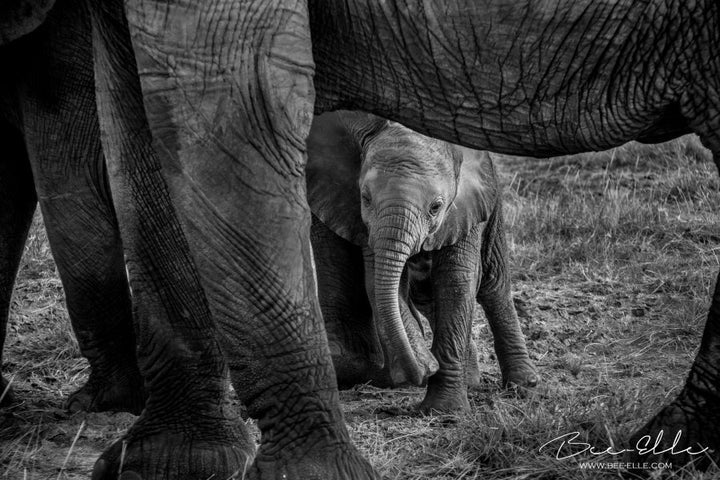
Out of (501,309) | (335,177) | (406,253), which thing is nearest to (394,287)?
(406,253)

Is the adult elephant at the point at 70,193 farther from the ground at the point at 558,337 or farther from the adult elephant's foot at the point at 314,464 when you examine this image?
the adult elephant's foot at the point at 314,464

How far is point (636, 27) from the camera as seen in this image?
2.88 meters

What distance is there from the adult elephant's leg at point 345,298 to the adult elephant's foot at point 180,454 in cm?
150

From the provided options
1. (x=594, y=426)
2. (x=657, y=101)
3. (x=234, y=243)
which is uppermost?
(x=657, y=101)

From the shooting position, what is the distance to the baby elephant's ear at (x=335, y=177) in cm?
483

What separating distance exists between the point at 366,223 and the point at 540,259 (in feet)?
5.78

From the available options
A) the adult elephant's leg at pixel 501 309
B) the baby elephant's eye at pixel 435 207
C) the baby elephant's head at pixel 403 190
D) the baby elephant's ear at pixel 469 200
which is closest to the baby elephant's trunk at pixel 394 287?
the baby elephant's head at pixel 403 190

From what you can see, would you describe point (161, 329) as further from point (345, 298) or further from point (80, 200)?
point (345, 298)

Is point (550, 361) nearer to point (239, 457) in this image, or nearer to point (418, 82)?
point (239, 457)

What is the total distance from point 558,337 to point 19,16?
272cm

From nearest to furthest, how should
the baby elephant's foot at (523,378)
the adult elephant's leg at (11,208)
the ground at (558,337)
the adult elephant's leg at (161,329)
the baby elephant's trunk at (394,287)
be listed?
the adult elephant's leg at (161,329) < the ground at (558,337) < the baby elephant's trunk at (394,287) < the adult elephant's leg at (11,208) < the baby elephant's foot at (523,378)

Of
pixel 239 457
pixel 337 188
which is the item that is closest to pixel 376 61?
pixel 239 457

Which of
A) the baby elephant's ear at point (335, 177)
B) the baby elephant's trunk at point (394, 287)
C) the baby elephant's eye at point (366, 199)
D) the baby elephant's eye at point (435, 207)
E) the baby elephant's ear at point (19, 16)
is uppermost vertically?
the baby elephant's ear at point (19, 16)

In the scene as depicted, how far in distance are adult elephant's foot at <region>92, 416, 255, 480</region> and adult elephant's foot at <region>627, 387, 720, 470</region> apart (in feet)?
3.47
